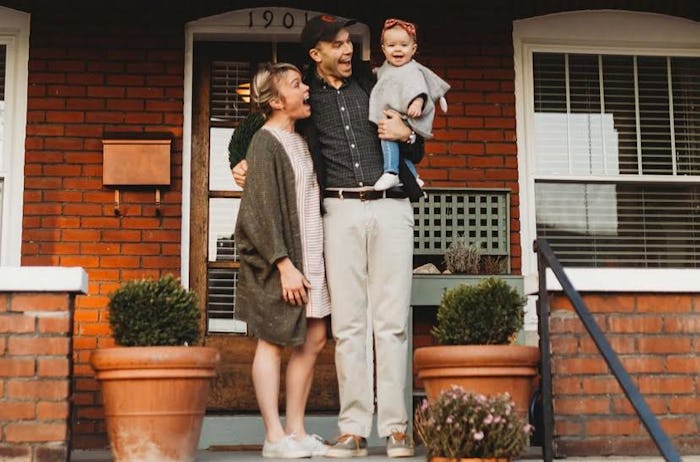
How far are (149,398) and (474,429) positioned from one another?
4.11 ft

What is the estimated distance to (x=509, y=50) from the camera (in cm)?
682

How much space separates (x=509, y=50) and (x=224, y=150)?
182 centimetres

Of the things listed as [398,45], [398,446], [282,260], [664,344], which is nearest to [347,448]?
[398,446]

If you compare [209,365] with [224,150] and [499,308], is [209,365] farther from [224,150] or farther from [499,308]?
[224,150]

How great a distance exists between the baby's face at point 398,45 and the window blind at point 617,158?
7.25 ft

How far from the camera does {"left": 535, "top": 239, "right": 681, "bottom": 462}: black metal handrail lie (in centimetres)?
381

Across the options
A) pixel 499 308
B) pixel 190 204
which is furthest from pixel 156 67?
pixel 499 308

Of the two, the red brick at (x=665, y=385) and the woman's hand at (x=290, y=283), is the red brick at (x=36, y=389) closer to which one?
the woman's hand at (x=290, y=283)

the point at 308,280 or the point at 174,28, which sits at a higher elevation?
the point at 174,28

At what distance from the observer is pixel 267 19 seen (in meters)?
6.68

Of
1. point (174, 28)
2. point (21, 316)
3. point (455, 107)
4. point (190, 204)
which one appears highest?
point (174, 28)

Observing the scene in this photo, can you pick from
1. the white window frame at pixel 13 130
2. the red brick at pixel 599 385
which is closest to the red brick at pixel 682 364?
the red brick at pixel 599 385

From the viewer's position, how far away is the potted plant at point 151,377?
4.35 m

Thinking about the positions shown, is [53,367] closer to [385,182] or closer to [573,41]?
[385,182]
